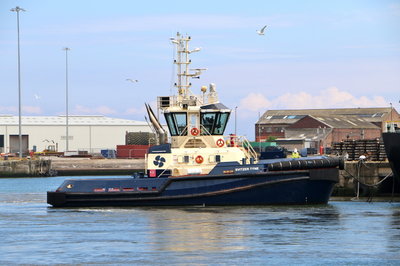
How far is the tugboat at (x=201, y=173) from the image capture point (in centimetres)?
3173

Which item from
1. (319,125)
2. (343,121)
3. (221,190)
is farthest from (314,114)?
(221,190)

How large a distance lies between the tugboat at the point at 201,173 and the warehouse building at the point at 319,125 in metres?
67.2

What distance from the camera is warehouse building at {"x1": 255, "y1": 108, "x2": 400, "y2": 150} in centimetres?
10491

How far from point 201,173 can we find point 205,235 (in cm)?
773

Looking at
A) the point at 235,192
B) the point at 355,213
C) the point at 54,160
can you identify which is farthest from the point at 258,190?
the point at 54,160

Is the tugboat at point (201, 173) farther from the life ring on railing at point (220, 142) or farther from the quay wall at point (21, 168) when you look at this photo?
the quay wall at point (21, 168)

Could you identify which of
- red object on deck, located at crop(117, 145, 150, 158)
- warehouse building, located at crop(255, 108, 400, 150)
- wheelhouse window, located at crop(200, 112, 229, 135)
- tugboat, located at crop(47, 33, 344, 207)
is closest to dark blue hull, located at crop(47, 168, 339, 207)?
tugboat, located at crop(47, 33, 344, 207)

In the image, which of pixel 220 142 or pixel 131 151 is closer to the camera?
pixel 220 142

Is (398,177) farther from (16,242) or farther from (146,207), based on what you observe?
(16,242)

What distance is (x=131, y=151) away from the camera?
3629 inches

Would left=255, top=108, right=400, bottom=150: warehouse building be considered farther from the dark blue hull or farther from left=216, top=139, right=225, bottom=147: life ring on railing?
the dark blue hull

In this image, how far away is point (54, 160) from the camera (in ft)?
Result: 278

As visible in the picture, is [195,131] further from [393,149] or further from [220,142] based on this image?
[393,149]

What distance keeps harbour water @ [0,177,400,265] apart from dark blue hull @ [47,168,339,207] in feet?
1.29
